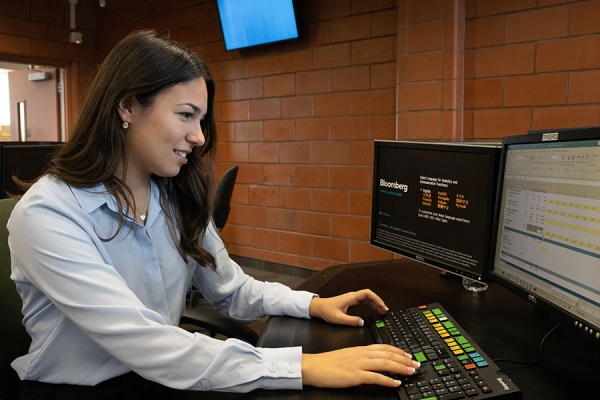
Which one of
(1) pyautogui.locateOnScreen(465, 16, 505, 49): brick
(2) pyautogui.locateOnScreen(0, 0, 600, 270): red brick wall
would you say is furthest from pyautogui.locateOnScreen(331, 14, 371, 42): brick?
(1) pyautogui.locateOnScreen(465, 16, 505, 49): brick

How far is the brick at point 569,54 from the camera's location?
2.39m

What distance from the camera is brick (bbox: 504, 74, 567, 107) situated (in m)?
2.50

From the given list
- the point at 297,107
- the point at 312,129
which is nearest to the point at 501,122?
the point at 312,129

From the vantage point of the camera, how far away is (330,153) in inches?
137

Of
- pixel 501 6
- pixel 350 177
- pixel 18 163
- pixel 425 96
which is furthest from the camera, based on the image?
pixel 350 177

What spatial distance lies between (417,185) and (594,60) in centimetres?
160

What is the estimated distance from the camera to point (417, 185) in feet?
4.47

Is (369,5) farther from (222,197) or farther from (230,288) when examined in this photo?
(230,288)

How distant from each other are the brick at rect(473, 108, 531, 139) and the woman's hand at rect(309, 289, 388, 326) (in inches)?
73.2

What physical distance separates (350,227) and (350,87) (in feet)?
3.03

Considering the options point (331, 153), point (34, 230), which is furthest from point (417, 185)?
point (331, 153)

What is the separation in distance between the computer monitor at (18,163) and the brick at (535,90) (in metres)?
2.22

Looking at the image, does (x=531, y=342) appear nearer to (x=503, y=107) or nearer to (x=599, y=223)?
(x=599, y=223)

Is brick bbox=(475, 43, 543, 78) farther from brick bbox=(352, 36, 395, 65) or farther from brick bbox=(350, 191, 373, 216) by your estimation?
brick bbox=(350, 191, 373, 216)
